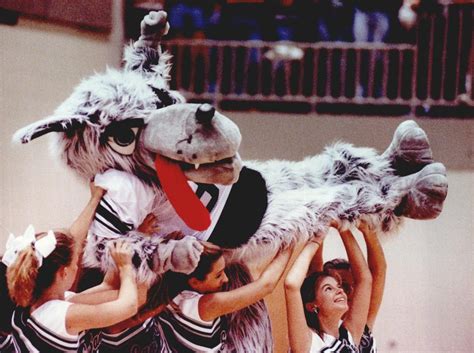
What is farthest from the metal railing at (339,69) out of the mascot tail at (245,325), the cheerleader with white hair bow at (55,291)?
the cheerleader with white hair bow at (55,291)

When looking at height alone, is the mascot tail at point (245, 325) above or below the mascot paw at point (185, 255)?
below

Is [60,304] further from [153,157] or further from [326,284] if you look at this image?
[326,284]

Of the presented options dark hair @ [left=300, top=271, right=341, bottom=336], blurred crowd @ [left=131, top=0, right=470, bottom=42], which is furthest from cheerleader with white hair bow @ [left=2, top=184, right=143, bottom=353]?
blurred crowd @ [left=131, top=0, right=470, bottom=42]

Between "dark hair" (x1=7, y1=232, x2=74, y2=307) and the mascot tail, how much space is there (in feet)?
1.12

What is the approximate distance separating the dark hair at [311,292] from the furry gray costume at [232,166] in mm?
89

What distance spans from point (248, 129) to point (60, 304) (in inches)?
34.3

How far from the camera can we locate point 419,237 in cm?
210

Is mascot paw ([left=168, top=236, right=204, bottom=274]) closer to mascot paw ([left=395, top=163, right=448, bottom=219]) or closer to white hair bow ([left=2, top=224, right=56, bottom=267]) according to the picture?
white hair bow ([left=2, top=224, right=56, bottom=267])

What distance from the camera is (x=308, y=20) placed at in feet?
7.27

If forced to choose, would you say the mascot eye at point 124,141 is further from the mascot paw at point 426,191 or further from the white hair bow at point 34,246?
the mascot paw at point 426,191

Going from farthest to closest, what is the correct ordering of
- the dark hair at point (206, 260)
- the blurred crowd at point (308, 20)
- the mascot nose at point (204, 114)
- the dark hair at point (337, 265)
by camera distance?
the blurred crowd at point (308, 20) < the dark hair at point (337, 265) < the dark hair at point (206, 260) < the mascot nose at point (204, 114)

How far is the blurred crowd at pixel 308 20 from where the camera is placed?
2146 mm

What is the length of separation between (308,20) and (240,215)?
918 millimetres

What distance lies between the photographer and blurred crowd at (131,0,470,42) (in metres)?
2.15
